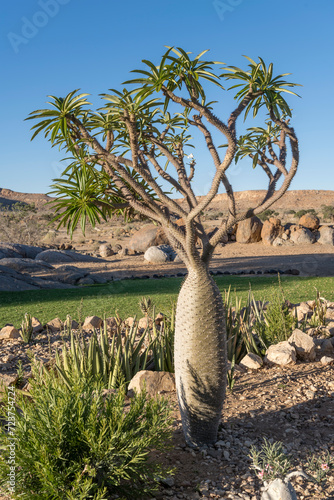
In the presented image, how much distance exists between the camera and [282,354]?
478cm

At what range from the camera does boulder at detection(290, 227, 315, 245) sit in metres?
24.0

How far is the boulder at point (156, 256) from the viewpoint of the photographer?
68.1 ft

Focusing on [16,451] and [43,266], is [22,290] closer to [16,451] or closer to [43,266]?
[43,266]

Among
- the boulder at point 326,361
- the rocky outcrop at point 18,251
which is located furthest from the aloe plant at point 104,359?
the rocky outcrop at point 18,251

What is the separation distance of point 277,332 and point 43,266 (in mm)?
14216

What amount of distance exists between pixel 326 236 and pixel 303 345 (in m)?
20.6

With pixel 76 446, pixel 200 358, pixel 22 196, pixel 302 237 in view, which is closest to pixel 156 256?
pixel 302 237

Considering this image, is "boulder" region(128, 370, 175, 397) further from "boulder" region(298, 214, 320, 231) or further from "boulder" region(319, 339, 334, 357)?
"boulder" region(298, 214, 320, 231)

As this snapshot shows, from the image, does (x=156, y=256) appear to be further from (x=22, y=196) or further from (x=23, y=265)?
(x=22, y=196)

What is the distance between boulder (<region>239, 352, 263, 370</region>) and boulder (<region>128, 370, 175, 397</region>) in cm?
109

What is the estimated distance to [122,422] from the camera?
2.22 m

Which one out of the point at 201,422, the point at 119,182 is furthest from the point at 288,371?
the point at 119,182

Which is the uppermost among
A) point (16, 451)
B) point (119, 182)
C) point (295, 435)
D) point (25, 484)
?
point (119, 182)

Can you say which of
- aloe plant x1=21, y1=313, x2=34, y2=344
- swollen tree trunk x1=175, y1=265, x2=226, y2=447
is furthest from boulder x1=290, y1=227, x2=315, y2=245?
swollen tree trunk x1=175, y1=265, x2=226, y2=447
